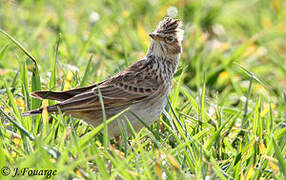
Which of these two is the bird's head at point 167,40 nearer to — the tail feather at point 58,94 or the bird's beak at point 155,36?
the bird's beak at point 155,36

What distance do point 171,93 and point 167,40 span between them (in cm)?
63

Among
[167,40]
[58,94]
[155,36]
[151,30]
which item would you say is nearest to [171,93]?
[167,40]

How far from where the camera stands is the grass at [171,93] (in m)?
3.69

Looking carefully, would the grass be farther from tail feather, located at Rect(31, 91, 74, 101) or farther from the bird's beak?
the bird's beak

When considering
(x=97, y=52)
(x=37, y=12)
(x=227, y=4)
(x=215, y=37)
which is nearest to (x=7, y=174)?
(x=97, y=52)

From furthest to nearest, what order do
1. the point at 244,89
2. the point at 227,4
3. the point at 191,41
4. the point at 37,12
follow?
the point at 227,4 → the point at 37,12 → the point at 191,41 → the point at 244,89

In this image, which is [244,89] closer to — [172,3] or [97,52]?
[97,52]

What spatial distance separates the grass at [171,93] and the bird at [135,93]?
153 mm

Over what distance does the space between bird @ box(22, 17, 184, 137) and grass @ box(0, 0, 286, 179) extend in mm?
153

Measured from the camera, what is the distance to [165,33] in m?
5.01

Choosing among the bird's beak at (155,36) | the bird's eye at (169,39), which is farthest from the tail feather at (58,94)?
the bird's eye at (169,39)

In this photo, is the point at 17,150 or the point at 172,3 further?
the point at 172,3

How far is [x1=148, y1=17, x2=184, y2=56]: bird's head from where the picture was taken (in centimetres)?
502

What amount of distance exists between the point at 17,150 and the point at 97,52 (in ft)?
11.8
